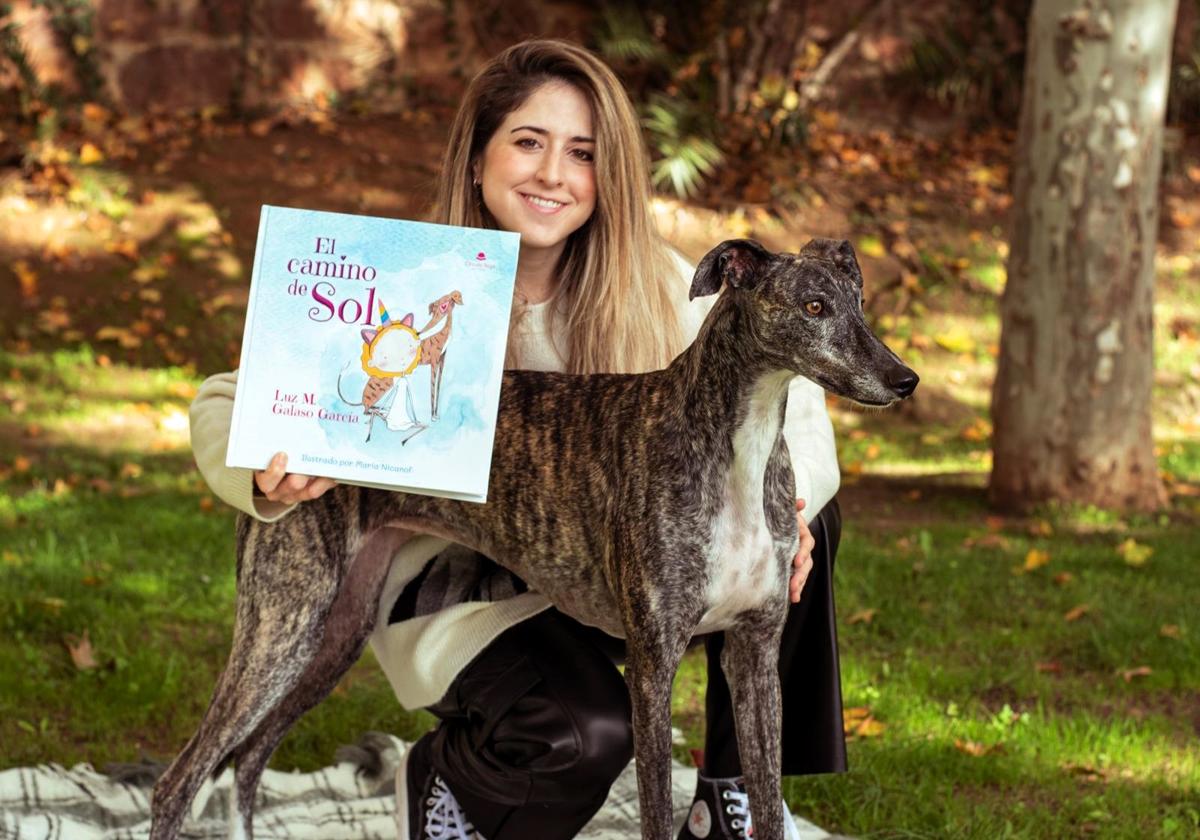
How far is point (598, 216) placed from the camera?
11.7ft

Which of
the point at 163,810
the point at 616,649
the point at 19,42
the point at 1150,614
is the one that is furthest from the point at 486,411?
the point at 19,42

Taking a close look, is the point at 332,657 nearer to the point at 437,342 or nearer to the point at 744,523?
the point at 437,342

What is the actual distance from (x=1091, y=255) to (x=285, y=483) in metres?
4.71

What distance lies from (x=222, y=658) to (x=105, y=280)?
182 inches

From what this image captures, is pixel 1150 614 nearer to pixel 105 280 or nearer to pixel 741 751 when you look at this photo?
pixel 741 751

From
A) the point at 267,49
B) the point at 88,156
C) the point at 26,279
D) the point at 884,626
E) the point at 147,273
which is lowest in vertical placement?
the point at 884,626

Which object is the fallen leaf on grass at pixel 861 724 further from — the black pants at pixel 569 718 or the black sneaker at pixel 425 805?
the black sneaker at pixel 425 805

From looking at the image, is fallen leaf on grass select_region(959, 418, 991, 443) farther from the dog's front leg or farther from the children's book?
the children's book

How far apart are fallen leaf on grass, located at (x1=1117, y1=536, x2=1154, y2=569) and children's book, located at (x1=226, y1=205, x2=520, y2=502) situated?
3.87 metres

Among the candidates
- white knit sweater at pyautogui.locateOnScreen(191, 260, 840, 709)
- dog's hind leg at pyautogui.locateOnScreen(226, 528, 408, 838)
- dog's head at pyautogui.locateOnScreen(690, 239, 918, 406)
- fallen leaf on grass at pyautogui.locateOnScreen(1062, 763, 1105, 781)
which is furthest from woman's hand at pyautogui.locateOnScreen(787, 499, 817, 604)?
fallen leaf on grass at pyautogui.locateOnScreen(1062, 763, 1105, 781)

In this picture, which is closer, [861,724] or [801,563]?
[801,563]

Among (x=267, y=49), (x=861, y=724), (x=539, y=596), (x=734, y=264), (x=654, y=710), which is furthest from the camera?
(x=267, y=49)

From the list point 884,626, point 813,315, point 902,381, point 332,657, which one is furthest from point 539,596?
point 884,626

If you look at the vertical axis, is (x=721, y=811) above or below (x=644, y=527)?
below
